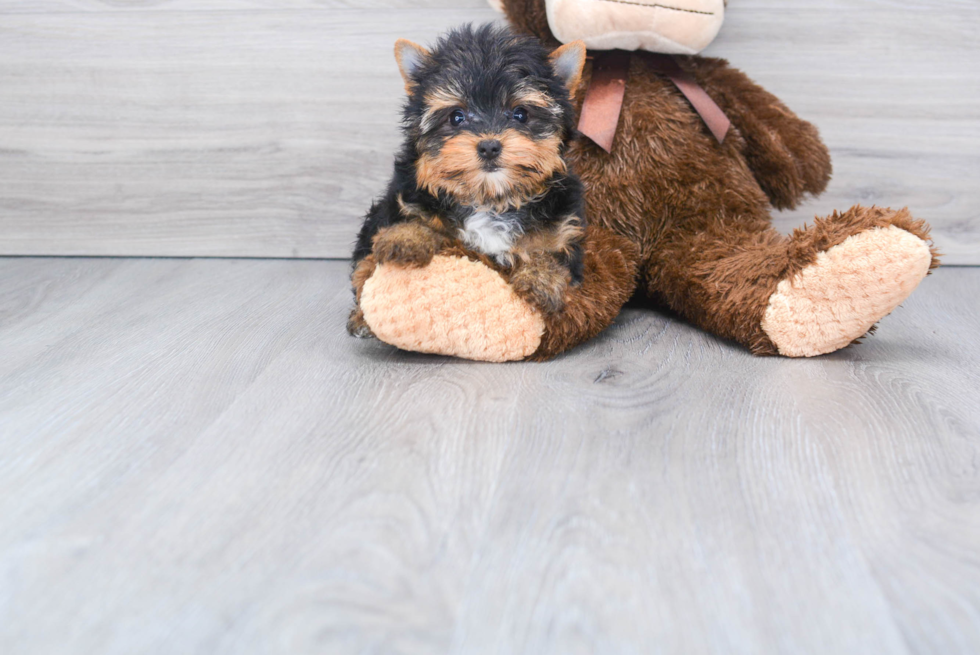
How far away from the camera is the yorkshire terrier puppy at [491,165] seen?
4.51ft

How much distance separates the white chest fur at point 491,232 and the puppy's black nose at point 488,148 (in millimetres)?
165

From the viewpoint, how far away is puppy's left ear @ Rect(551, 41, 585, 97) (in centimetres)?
146

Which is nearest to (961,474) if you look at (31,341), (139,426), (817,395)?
(817,395)

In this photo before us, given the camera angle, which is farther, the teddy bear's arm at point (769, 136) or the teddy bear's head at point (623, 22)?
the teddy bear's arm at point (769, 136)

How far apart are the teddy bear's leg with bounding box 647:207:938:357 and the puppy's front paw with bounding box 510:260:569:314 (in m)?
0.38

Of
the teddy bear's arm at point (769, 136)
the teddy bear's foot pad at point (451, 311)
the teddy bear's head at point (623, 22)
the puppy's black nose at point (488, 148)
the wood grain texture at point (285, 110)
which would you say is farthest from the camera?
the wood grain texture at point (285, 110)

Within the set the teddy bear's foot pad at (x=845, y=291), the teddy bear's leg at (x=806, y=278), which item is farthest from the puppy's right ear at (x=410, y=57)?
the teddy bear's foot pad at (x=845, y=291)

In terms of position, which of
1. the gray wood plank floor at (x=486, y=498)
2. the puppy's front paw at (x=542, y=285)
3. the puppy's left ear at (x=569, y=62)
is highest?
the puppy's left ear at (x=569, y=62)

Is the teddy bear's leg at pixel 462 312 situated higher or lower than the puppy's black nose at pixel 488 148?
lower

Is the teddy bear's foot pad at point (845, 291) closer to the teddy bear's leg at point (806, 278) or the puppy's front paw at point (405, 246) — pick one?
the teddy bear's leg at point (806, 278)

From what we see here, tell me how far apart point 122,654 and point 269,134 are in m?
1.85

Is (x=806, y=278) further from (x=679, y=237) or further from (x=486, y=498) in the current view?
(x=486, y=498)

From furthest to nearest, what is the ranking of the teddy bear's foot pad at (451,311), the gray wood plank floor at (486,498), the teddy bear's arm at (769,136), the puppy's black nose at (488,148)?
the teddy bear's arm at (769,136)
the teddy bear's foot pad at (451,311)
the puppy's black nose at (488,148)
the gray wood plank floor at (486,498)

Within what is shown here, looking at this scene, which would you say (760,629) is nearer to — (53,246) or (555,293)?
(555,293)
